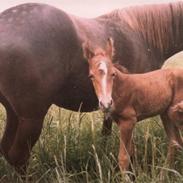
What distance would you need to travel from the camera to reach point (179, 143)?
495cm

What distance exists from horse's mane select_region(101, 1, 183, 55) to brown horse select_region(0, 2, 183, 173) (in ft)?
0.59

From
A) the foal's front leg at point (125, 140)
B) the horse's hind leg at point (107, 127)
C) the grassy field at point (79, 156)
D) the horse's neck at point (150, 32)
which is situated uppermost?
the horse's neck at point (150, 32)

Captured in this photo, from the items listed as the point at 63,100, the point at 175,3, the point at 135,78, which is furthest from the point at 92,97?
the point at 175,3

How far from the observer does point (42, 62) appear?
4793 millimetres

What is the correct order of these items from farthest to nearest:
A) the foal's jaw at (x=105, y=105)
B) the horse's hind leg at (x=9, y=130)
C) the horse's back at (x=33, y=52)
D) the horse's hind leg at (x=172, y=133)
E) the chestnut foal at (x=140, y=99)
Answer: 1. the horse's hind leg at (x=9, y=130)
2. the horse's hind leg at (x=172, y=133)
3. the horse's back at (x=33, y=52)
4. the chestnut foal at (x=140, y=99)
5. the foal's jaw at (x=105, y=105)

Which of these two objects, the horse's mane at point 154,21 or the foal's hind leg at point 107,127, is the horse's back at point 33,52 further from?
the foal's hind leg at point 107,127

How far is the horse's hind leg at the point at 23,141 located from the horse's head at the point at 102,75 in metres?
1.06

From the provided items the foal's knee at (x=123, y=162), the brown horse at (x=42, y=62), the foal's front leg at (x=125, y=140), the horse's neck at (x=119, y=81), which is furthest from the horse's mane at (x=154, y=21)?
the foal's knee at (x=123, y=162)

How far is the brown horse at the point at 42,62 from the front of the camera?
4738 mm

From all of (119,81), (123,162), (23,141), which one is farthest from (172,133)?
(23,141)

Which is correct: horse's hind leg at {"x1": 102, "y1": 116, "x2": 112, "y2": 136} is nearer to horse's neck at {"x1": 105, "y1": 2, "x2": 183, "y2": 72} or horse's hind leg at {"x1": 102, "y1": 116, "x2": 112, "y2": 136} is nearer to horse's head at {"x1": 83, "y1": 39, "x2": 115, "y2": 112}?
horse's neck at {"x1": 105, "y1": 2, "x2": 183, "y2": 72}

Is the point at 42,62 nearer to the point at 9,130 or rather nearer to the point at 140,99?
the point at 140,99

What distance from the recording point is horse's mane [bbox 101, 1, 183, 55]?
6012 millimetres

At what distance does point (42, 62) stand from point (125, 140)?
3.62 ft
